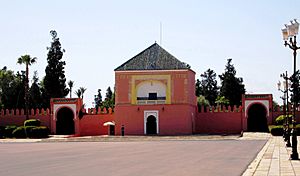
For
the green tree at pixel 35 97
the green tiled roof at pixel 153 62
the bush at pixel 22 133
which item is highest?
the green tiled roof at pixel 153 62

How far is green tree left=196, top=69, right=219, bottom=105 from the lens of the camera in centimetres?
10556

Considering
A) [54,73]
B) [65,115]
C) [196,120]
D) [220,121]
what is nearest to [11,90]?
[54,73]

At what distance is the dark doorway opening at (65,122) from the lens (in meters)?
59.7

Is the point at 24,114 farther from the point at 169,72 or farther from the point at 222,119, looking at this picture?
the point at 222,119

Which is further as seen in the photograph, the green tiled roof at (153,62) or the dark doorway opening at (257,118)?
the dark doorway opening at (257,118)

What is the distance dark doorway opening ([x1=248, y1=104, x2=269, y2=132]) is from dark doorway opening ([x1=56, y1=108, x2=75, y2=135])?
61.4 ft

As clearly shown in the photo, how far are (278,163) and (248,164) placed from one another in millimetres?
953

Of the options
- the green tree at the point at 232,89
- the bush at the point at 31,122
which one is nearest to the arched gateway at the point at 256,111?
the bush at the point at 31,122

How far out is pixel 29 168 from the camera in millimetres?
17094

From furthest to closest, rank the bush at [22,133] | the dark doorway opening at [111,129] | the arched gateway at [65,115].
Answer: the arched gateway at [65,115] → the dark doorway opening at [111,129] → the bush at [22,133]

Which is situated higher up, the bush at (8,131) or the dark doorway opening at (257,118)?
the dark doorway opening at (257,118)

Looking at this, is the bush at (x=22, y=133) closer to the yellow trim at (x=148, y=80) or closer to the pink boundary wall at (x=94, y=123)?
the pink boundary wall at (x=94, y=123)

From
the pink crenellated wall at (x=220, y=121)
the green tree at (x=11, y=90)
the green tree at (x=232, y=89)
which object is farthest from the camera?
the green tree at (x=232, y=89)

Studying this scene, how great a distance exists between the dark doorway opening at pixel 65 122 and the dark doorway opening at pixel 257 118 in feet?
61.4
